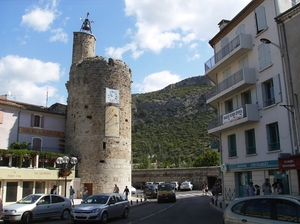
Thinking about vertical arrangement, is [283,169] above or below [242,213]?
above

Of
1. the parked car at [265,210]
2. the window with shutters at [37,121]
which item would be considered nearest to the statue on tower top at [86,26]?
the window with shutters at [37,121]

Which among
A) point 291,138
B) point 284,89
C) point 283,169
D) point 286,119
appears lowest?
point 283,169

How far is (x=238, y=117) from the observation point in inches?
846

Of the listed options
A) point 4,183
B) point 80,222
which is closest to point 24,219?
point 80,222

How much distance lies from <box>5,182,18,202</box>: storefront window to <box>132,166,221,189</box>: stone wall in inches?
1084

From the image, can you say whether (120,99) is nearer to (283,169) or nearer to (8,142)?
(8,142)

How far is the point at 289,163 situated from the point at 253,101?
5957 mm

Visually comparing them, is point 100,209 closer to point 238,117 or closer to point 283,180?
point 283,180

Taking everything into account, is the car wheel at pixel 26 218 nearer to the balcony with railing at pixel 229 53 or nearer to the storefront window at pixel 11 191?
the storefront window at pixel 11 191

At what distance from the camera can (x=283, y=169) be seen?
16953mm

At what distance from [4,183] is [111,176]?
11.0 metres

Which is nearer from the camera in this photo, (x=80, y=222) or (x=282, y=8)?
(x=80, y=222)

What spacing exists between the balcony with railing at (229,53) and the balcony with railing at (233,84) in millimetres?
1536

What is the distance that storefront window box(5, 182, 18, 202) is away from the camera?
2489cm
